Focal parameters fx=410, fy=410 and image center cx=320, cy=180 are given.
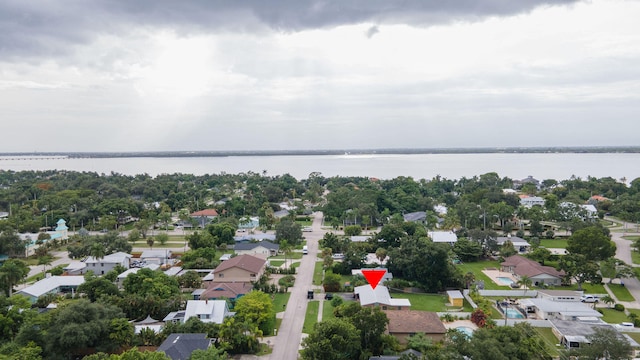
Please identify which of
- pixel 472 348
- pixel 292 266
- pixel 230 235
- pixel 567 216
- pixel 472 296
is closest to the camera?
pixel 472 348

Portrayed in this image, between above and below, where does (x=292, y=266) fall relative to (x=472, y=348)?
below

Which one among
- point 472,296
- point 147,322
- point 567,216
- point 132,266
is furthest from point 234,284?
point 567,216

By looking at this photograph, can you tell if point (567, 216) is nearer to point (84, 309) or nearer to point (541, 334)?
point (541, 334)

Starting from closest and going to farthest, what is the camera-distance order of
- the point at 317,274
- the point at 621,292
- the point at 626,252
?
1. the point at 621,292
2. the point at 317,274
3. the point at 626,252

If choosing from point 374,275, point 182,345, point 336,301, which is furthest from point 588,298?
point 182,345

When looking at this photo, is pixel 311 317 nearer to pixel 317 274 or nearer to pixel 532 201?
pixel 317 274

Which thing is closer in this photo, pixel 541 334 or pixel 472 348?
pixel 472 348

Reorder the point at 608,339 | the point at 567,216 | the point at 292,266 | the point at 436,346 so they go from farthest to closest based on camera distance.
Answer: the point at 567,216, the point at 292,266, the point at 436,346, the point at 608,339

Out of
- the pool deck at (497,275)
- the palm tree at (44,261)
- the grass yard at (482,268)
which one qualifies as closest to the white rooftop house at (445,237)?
the grass yard at (482,268)
